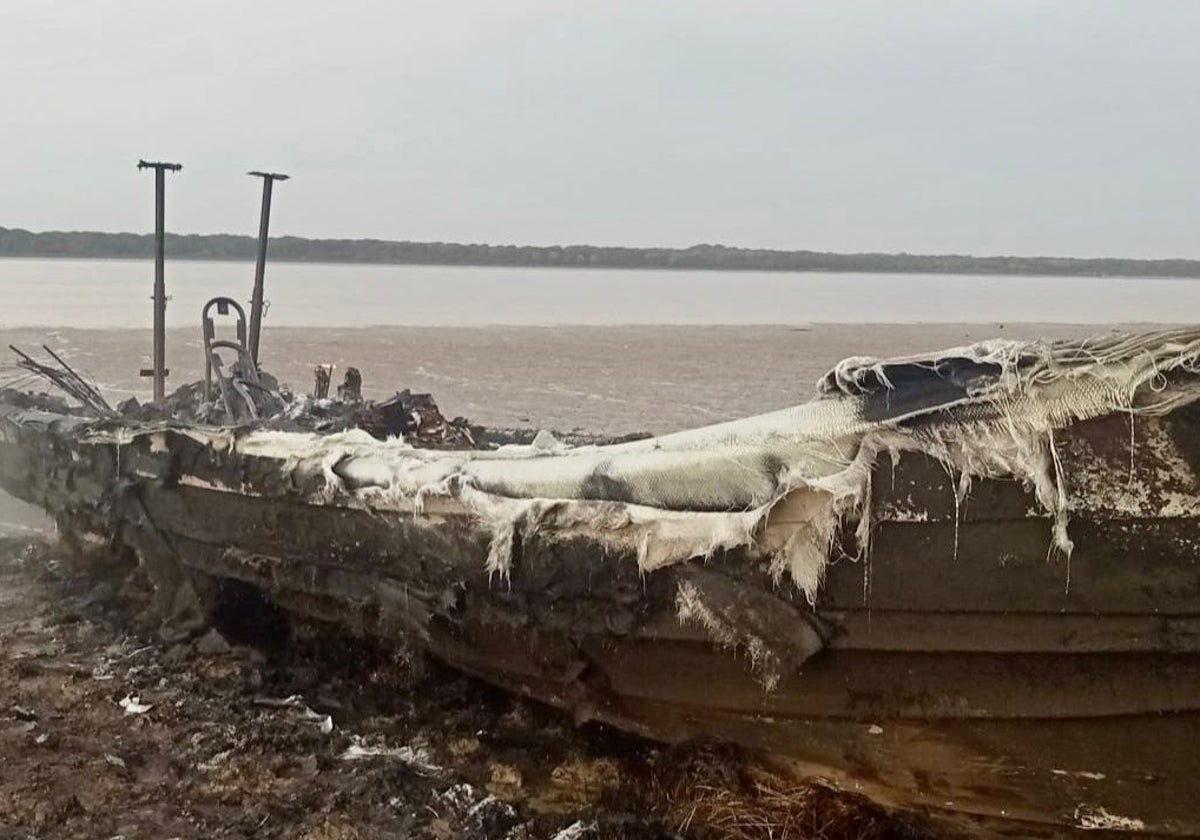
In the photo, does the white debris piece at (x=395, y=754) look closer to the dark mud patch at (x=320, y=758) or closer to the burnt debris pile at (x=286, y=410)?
the dark mud patch at (x=320, y=758)

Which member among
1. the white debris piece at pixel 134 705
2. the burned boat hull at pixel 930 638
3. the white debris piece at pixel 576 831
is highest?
the burned boat hull at pixel 930 638

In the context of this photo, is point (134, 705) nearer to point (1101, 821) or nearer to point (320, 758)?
point (320, 758)

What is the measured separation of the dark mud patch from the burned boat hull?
16 centimetres

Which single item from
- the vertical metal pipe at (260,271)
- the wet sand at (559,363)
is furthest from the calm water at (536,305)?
the vertical metal pipe at (260,271)

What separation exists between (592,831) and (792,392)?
1186cm

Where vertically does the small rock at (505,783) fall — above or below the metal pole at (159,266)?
below

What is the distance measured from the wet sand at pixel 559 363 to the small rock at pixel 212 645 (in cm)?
329

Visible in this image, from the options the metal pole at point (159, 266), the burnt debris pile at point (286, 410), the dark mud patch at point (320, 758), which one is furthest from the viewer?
the metal pole at point (159, 266)

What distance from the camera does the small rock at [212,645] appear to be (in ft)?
14.7

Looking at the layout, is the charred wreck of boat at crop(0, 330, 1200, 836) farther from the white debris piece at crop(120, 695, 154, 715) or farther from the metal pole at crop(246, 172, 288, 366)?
the metal pole at crop(246, 172, 288, 366)

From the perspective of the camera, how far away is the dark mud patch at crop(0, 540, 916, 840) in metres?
3.17

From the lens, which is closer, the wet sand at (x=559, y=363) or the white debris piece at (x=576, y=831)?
the white debris piece at (x=576, y=831)

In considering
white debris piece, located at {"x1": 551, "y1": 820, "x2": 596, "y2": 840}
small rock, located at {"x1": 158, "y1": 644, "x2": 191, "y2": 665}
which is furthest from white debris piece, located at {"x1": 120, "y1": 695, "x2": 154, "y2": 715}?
white debris piece, located at {"x1": 551, "y1": 820, "x2": 596, "y2": 840}

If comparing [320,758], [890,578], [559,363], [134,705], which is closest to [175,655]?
[134,705]
